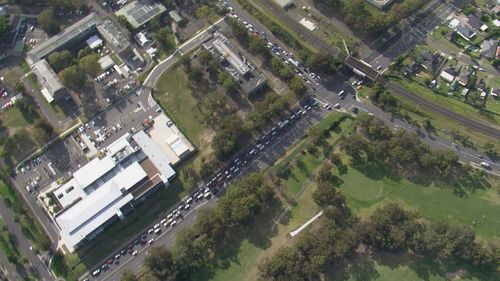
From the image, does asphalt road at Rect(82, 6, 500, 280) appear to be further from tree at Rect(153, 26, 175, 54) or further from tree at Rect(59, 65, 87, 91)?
tree at Rect(59, 65, 87, 91)

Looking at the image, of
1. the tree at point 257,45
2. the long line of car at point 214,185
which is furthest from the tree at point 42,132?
the tree at point 257,45

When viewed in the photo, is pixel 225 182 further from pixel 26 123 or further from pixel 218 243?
pixel 26 123

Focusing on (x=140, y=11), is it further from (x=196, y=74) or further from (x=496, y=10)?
(x=496, y=10)

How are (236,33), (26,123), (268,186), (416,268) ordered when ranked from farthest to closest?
(236,33) < (26,123) < (268,186) < (416,268)

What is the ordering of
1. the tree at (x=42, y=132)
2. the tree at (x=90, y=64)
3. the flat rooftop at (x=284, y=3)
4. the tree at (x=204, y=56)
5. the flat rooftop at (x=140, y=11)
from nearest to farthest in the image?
the tree at (x=42, y=132) < the tree at (x=90, y=64) < the tree at (x=204, y=56) < the flat rooftop at (x=140, y=11) < the flat rooftop at (x=284, y=3)

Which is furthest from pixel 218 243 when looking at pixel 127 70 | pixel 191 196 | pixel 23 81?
pixel 23 81

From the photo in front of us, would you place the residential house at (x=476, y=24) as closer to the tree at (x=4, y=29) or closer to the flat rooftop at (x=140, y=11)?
the flat rooftop at (x=140, y=11)
